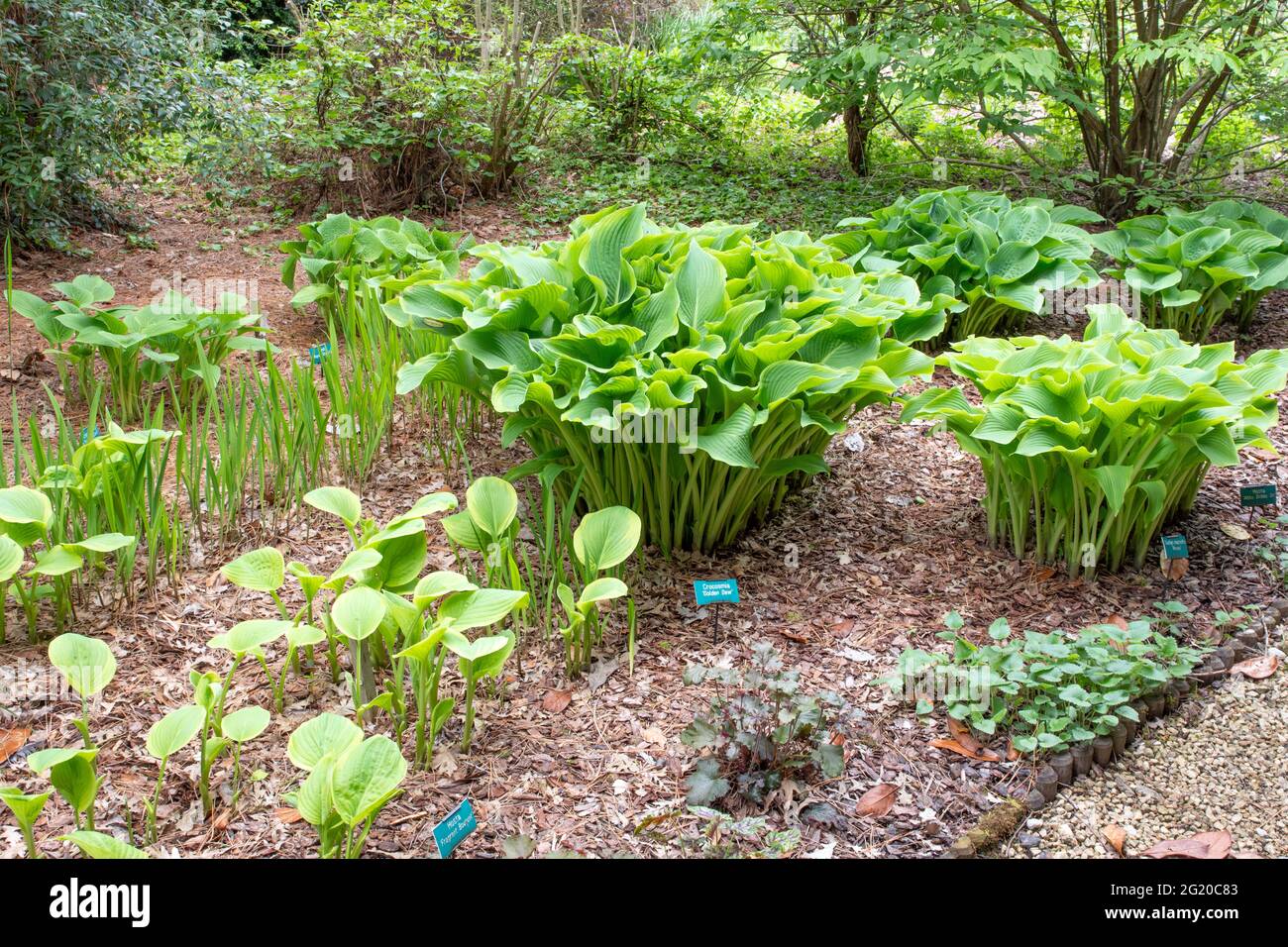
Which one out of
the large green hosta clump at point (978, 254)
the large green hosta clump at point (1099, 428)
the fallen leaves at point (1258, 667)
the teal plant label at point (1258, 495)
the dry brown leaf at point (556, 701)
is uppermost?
the large green hosta clump at point (978, 254)

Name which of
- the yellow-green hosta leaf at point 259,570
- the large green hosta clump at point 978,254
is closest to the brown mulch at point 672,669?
the yellow-green hosta leaf at point 259,570

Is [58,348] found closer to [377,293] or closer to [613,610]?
[377,293]

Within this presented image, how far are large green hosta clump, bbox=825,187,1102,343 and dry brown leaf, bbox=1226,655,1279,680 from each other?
1603mm

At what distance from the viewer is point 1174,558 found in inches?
102

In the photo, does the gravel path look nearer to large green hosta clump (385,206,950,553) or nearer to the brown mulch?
the brown mulch

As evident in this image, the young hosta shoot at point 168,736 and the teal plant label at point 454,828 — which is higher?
the young hosta shoot at point 168,736

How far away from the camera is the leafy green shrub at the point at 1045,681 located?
1950 millimetres

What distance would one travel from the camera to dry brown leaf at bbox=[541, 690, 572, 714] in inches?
82.7

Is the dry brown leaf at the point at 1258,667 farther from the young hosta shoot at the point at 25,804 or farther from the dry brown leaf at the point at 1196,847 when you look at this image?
the young hosta shoot at the point at 25,804

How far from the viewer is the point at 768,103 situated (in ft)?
26.4

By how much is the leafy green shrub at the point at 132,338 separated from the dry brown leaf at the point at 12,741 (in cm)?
129

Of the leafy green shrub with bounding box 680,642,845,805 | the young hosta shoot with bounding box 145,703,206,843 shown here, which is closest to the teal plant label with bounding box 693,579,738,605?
the leafy green shrub with bounding box 680,642,845,805

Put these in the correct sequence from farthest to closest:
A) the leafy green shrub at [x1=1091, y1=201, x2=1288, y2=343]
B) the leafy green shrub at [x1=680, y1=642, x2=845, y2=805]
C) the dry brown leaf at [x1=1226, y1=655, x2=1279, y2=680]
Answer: the leafy green shrub at [x1=1091, y1=201, x2=1288, y2=343] → the dry brown leaf at [x1=1226, y1=655, x2=1279, y2=680] → the leafy green shrub at [x1=680, y1=642, x2=845, y2=805]

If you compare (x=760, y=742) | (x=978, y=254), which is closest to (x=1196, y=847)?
(x=760, y=742)
